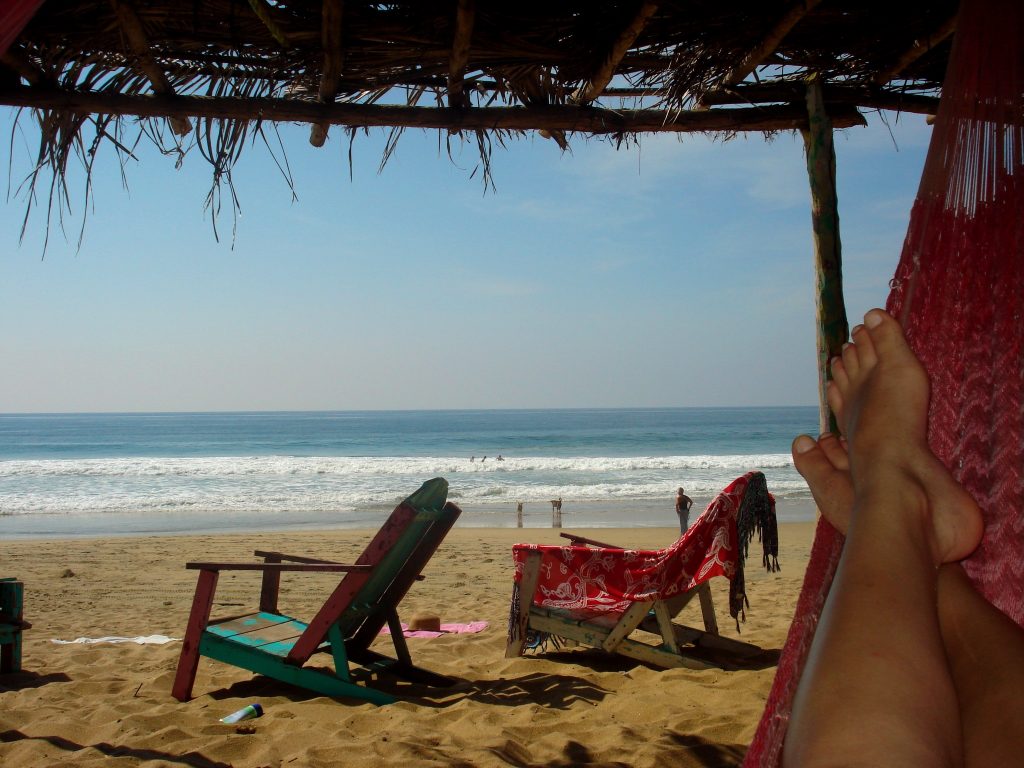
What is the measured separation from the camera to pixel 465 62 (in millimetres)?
1868

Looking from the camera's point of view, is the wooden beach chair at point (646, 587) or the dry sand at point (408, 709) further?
the wooden beach chair at point (646, 587)

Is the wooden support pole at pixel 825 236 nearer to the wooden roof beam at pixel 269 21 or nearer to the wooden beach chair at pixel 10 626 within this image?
the wooden roof beam at pixel 269 21

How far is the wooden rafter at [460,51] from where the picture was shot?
168 centimetres

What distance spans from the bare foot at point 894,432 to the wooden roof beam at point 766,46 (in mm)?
694

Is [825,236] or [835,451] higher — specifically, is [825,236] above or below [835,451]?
above

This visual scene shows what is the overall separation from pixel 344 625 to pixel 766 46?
2194mm

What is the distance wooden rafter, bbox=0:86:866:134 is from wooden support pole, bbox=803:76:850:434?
0.09 metres

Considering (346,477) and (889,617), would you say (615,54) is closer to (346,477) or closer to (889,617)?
(889,617)

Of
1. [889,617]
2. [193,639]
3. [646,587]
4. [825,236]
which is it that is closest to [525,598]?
[646,587]

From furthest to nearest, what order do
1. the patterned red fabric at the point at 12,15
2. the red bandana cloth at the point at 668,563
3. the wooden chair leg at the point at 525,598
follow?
the wooden chair leg at the point at 525,598 → the red bandana cloth at the point at 668,563 → the patterned red fabric at the point at 12,15

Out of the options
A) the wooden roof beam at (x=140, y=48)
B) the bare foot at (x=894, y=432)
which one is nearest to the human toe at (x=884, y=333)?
the bare foot at (x=894, y=432)

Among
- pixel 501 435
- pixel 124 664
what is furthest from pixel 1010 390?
pixel 501 435

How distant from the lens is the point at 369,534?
898cm

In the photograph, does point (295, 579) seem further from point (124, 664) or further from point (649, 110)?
point (649, 110)
